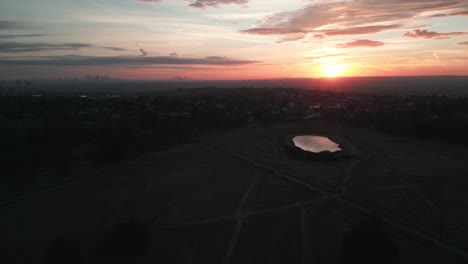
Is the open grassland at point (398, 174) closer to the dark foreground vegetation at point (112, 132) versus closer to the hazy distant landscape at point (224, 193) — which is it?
the hazy distant landscape at point (224, 193)

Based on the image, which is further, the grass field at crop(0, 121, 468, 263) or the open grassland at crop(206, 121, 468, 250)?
the open grassland at crop(206, 121, 468, 250)

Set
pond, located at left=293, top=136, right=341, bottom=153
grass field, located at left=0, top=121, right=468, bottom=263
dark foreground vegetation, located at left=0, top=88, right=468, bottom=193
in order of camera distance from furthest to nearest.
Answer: pond, located at left=293, top=136, right=341, bottom=153, dark foreground vegetation, located at left=0, top=88, right=468, bottom=193, grass field, located at left=0, top=121, right=468, bottom=263

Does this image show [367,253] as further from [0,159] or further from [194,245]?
[0,159]

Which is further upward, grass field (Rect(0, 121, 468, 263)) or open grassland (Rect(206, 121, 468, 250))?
open grassland (Rect(206, 121, 468, 250))

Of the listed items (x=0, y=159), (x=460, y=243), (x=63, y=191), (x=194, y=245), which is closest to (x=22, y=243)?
(x=63, y=191)

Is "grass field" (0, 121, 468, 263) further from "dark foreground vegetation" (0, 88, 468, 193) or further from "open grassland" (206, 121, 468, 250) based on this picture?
"dark foreground vegetation" (0, 88, 468, 193)

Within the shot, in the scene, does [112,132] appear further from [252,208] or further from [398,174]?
[398,174]

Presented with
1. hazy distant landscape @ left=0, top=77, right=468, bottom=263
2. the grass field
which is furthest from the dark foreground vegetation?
the grass field

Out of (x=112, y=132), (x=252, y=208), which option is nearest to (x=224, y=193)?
(x=252, y=208)
